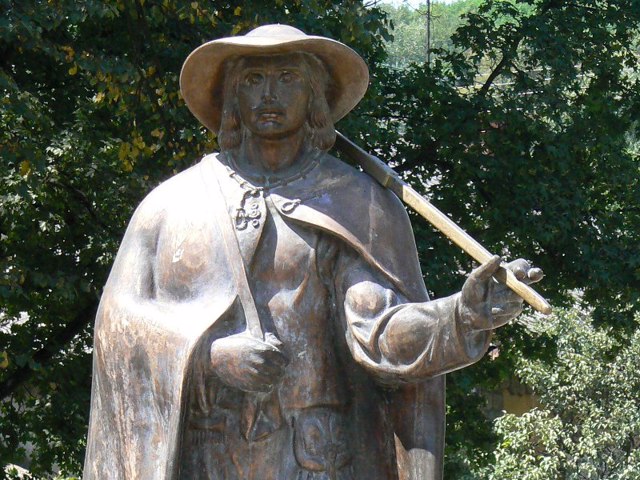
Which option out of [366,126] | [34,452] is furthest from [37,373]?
[366,126]

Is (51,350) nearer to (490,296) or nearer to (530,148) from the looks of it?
(530,148)

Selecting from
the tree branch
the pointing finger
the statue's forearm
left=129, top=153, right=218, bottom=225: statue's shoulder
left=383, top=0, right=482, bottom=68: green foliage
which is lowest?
the statue's forearm

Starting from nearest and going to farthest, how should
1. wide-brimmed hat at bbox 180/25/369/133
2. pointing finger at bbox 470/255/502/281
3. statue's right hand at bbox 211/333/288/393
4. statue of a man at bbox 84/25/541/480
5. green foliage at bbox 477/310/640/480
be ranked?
pointing finger at bbox 470/255/502/281 → statue's right hand at bbox 211/333/288/393 → statue of a man at bbox 84/25/541/480 → wide-brimmed hat at bbox 180/25/369/133 → green foliage at bbox 477/310/640/480

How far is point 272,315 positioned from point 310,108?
0.77m

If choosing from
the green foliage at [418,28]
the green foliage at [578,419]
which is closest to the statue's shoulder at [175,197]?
the green foliage at [418,28]

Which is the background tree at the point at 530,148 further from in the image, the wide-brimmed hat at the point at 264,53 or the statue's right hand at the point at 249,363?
the statue's right hand at the point at 249,363

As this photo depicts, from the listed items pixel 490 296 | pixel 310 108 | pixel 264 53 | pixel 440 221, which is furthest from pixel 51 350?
pixel 490 296

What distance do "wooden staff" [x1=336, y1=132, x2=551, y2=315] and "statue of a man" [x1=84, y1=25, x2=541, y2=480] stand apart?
7cm

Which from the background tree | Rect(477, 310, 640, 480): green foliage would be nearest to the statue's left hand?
the background tree

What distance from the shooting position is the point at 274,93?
230 inches

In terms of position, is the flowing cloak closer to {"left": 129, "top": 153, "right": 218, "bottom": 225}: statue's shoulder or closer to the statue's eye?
{"left": 129, "top": 153, "right": 218, "bottom": 225}: statue's shoulder

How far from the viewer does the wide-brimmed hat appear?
19.0ft

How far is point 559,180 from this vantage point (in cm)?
1705

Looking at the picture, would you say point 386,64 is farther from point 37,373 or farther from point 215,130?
point 215,130
